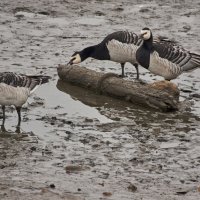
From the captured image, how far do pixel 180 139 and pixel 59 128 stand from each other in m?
1.97

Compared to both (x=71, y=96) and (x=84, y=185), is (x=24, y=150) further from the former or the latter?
(x=71, y=96)

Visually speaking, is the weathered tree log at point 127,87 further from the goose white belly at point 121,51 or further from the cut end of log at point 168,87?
the goose white belly at point 121,51

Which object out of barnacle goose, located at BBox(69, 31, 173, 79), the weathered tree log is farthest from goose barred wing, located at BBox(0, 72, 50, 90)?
barnacle goose, located at BBox(69, 31, 173, 79)

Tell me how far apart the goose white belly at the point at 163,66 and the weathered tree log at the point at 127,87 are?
26.6 inches

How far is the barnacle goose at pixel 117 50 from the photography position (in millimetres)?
15788

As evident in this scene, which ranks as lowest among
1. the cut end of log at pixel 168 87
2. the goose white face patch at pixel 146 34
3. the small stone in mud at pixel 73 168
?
the small stone in mud at pixel 73 168

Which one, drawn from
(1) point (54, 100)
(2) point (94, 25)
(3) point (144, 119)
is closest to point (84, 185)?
(3) point (144, 119)

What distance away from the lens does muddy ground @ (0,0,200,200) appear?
32.1ft

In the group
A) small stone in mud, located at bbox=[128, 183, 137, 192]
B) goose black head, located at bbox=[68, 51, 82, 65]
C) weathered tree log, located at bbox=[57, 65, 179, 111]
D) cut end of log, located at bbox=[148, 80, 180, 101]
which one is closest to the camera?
small stone in mud, located at bbox=[128, 183, 137, 192]

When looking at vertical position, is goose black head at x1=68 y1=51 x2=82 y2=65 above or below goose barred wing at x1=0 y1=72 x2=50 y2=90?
below

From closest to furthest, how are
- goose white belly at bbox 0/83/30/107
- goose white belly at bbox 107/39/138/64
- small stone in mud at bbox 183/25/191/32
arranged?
goose white belly at bbox 0/83/30/107
goose white belly at bbox 107/39/138/64
small stone in mud at bbox 183/25/191/32

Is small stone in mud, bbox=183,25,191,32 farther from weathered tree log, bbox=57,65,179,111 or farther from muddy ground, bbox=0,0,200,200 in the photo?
weathered tree log, bbox=57,65,179,111

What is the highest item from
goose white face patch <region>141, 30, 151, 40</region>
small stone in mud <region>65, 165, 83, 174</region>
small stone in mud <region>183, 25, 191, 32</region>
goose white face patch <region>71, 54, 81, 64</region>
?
goose white face patch <region>141, 30, 151, 40</region>

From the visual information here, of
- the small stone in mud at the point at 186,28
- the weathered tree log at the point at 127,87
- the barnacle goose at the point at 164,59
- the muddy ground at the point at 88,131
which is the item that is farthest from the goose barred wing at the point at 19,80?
the small stone in mud at the point at 186,28
